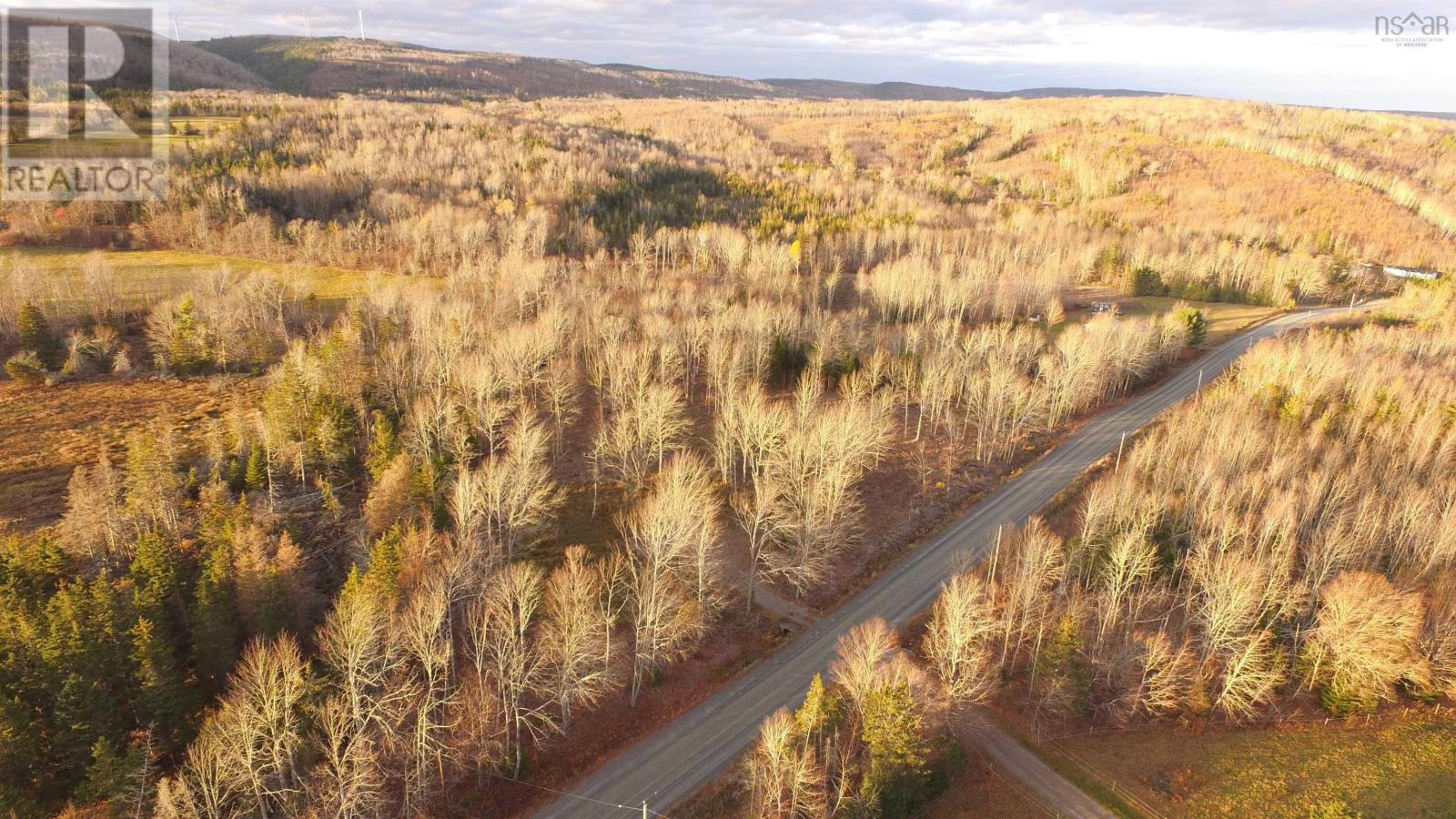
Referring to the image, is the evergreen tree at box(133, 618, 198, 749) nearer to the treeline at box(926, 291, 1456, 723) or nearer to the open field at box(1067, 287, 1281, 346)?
the treeline at box(926, 291, 1456, 723)

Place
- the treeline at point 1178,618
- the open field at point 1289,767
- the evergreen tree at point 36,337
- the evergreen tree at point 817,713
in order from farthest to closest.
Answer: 1. the evergreen tree at point 36,337
2. the open field at point 1289,767
3. the treeline at point 1178,618
4. the evergreen tree at point 817,713

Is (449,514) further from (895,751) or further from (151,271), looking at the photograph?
(151,271)

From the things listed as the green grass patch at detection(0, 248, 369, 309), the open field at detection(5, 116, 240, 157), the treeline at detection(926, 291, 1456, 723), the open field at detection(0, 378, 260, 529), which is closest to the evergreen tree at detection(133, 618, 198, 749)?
the open field at detection(0, 378, 260, 529)

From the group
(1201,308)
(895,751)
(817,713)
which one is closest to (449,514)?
(817,713)

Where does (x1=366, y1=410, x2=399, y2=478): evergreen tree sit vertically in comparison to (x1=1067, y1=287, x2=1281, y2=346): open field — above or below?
below

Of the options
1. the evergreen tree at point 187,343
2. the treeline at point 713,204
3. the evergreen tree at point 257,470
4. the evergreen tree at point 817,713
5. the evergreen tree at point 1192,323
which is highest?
the treeline at point 713,204

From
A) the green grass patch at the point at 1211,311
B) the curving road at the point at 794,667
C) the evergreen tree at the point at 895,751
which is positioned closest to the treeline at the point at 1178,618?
the evergreen tree at the point at 895,751

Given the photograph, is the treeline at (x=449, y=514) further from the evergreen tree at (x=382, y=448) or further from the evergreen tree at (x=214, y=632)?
the evergreen tree at (x=382, y=448)

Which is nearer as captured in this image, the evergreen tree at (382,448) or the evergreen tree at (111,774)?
the evergreen tree at (111,774)
